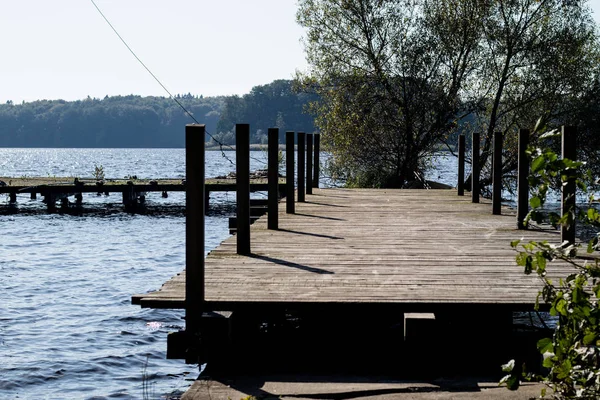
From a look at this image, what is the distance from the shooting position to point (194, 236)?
588 cm

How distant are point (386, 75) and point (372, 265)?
2301cm

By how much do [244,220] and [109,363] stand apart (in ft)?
14.9

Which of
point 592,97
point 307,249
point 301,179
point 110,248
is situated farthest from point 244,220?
point 592,97

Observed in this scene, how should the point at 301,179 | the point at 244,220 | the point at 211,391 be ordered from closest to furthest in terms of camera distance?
the point at 211,391, the point at 244,220, the point at 301,179

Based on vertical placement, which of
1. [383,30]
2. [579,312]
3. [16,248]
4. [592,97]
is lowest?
[16,248]

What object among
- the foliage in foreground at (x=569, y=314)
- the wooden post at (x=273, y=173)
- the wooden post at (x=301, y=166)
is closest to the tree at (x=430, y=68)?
the wooden post at (x=301, y=166)

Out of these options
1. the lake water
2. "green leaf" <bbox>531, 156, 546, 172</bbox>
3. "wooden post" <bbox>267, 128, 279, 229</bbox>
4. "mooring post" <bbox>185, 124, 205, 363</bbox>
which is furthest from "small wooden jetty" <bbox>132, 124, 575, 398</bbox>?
the lake water

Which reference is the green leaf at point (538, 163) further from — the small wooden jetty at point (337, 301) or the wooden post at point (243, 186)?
the wooden post at point (243, 186)

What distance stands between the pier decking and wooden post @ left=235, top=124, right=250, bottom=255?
0.18 metres

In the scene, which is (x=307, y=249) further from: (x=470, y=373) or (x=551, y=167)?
(x=551, y=167)

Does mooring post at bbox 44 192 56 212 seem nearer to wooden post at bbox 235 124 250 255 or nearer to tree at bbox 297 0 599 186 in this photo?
tree at bbox 297 0 599 186

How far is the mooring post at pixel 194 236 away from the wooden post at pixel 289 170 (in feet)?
20.4

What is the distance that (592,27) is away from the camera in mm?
30188

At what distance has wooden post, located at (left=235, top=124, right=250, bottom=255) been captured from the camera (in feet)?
→ 27.5
